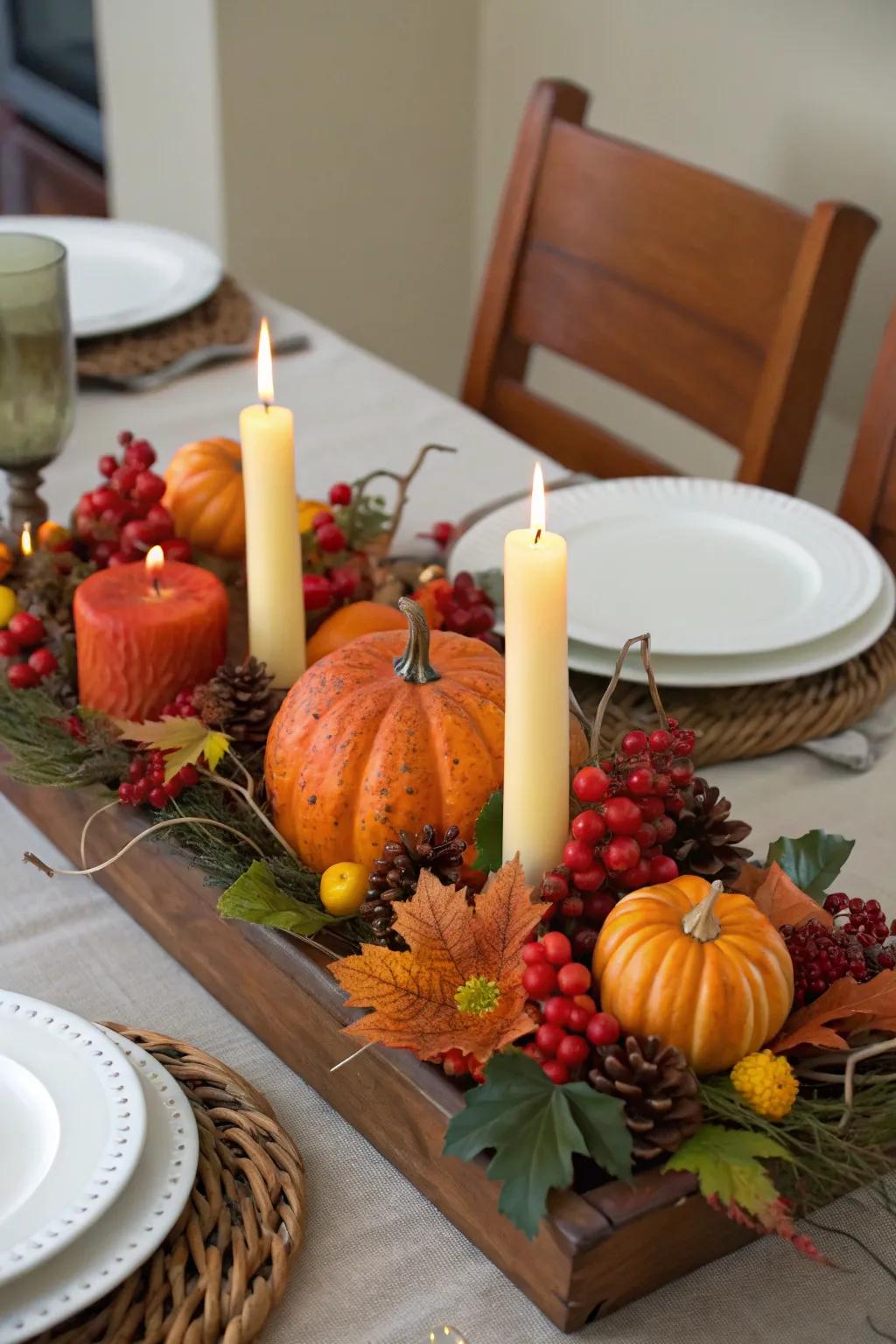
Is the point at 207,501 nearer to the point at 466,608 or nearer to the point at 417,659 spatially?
the point at 466,608

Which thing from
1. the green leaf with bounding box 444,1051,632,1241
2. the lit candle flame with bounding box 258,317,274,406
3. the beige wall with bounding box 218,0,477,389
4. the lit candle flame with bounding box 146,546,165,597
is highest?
the lit candle flame with bounding box 258,317,274,406

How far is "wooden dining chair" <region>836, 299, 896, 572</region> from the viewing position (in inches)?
51.2

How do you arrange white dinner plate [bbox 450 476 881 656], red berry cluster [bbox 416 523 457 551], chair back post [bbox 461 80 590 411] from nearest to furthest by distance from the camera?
white dinner plate [bbox 450 476 881 656], red berry cluster [bbox 416 523 457 551], chair back post [bbox 461 80 590 411]

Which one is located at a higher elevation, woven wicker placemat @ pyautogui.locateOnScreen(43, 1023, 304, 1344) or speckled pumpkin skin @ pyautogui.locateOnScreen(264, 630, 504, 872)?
speckled pumpkin skin @ pyautogui.locateOnScreen(264, 630, 504, 872)

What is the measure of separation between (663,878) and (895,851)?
28 centimetres

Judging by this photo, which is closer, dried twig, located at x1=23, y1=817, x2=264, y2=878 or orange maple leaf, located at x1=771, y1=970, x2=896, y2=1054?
orange maple leaf, located at x1=771, y1=970, x2=896, y2=1054

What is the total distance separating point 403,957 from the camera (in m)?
0.63

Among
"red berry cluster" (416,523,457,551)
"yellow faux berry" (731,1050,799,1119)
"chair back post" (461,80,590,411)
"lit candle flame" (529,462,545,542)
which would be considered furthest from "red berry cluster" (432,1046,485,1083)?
"chair back post" (461,80,590,411)

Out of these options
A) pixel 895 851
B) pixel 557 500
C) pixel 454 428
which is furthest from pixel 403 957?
pixel 454 428

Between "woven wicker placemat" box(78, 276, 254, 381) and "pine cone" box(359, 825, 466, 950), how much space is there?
85 cm

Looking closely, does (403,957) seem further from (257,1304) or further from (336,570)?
(336,570)

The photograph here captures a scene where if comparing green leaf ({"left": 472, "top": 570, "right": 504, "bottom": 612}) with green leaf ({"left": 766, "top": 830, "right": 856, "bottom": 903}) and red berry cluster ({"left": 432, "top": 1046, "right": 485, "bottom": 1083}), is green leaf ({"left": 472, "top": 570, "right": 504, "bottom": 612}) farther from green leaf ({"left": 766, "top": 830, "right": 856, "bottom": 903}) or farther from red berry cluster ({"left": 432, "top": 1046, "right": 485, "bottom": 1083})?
red berry cluster ({"left": 432, "top": 1046, "right": 485, "bottom": 1083})

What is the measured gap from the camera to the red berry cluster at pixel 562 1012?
1.94 ft

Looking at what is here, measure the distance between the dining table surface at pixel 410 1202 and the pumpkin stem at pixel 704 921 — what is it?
0.42ft
